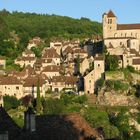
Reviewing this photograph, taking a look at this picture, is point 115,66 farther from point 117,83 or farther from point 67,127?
point 67,127

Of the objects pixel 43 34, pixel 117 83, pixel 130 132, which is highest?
pixel 43 34

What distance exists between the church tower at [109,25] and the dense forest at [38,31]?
76.2 ft

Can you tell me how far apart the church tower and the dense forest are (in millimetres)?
23233

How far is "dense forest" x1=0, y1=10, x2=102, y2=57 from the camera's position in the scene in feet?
356

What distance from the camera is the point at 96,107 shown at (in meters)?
65.5

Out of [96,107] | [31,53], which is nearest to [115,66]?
[96,107]

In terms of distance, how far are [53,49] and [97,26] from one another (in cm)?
5631

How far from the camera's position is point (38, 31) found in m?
139

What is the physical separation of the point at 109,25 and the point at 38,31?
5569cm

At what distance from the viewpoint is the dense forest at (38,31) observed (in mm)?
108500

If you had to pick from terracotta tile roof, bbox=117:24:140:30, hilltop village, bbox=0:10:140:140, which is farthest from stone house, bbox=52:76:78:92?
terracotta tile roof, bbox=117:24:140:30

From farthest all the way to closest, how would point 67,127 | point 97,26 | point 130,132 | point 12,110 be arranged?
point 97,26 < point 12,110 < point 130,132 < point 67,127

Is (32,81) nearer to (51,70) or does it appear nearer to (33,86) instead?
(33,86)

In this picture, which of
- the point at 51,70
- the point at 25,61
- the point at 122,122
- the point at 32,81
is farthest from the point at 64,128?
the point at 25,61
